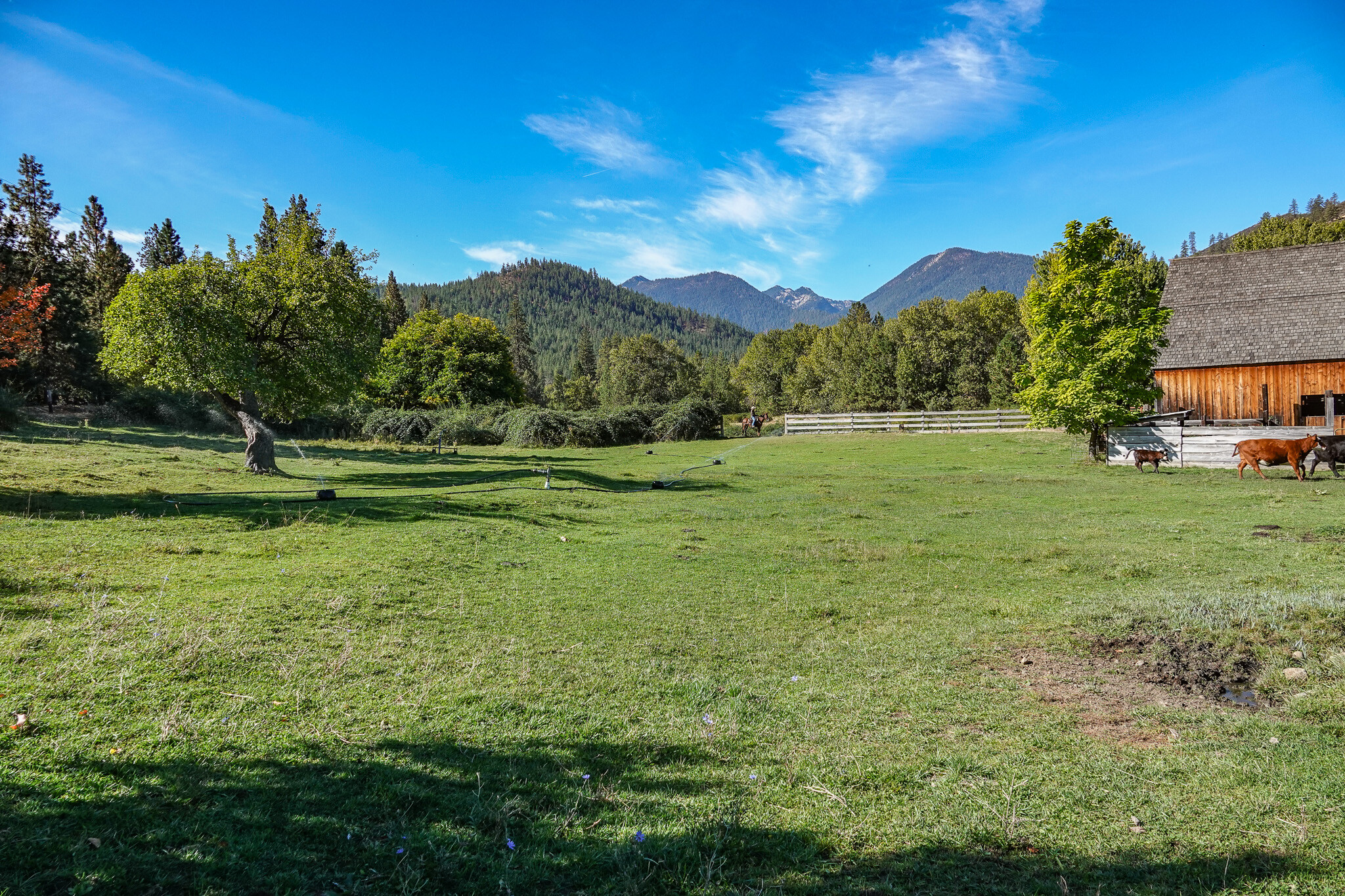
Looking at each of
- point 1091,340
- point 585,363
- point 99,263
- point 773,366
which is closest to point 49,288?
point 99,263

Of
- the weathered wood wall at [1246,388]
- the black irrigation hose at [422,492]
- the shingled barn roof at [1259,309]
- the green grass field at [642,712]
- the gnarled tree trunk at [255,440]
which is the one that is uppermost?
the shingled barn roof at [1259,309]

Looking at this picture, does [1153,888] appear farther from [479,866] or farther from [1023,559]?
[1023,559]

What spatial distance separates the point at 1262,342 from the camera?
2828 centimetres

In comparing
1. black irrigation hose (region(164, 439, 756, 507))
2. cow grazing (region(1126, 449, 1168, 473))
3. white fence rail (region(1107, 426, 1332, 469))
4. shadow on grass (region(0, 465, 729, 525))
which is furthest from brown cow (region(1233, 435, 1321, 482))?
black irrigation hose (region(164, 439, 756, 507))

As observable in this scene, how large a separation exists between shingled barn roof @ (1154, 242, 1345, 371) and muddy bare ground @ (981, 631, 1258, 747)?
29441 millimetres

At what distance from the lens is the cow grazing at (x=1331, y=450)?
1989 cm

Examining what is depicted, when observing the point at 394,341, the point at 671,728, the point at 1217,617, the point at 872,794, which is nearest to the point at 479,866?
the point at 671,728

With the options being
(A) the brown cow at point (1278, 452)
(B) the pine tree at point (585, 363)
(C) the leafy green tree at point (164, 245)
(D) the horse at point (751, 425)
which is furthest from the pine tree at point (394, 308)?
(A) the brown cow at point (1278, 452)

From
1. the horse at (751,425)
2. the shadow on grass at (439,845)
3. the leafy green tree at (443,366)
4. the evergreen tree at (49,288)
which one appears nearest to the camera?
the shadow on grass at (439,845)

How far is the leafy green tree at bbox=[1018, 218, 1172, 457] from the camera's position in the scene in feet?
79.4

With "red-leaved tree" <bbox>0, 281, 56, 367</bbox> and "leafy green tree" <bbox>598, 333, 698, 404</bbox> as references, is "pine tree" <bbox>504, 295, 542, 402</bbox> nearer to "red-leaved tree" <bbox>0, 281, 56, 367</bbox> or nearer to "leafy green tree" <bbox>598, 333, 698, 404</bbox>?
"leafy green tree" <bbox>598, 333, 698, 404</bbox>

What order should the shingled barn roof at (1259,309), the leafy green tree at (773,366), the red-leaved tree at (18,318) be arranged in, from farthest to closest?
the leafy green tree at (773,366) < the shingled barn roof at (1259,309) < the red-leaved tree at (18,318)

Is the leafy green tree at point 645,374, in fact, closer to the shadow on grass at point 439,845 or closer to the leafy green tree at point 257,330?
the leafy green tree at point 257,330

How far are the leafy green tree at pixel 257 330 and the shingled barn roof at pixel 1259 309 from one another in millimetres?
33590
